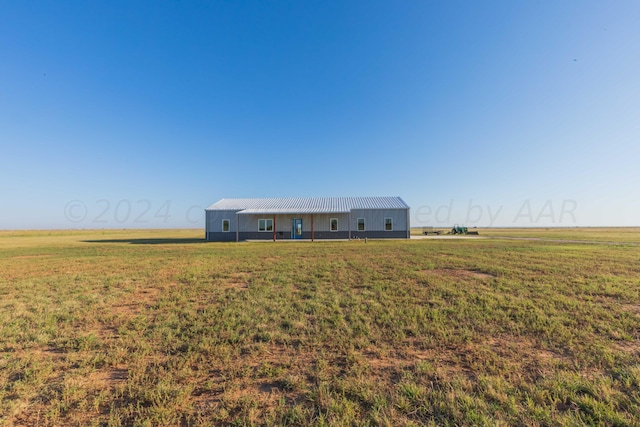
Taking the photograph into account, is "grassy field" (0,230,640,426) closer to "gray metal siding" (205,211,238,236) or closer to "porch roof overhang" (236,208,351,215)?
"porch roof overhang" (236,208,351,215)

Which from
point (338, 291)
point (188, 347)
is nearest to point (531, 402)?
point (188, 347)

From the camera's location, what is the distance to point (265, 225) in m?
28.0

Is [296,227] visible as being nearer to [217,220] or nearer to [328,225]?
[328,225]

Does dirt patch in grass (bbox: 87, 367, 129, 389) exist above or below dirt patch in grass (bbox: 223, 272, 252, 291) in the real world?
below

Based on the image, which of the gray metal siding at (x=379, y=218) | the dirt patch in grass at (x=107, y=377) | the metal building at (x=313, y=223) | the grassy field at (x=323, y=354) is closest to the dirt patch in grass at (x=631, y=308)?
the grassy field at (x=323, y=354)

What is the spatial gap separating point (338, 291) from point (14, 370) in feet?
18.5

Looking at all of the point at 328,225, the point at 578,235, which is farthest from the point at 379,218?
the point at 578,235

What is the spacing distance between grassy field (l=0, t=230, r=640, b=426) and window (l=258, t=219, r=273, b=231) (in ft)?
66.8

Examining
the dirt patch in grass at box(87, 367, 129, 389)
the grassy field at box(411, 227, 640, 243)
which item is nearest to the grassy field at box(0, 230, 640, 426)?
the dirt patch in grass at box(87, 367, 129, 389)

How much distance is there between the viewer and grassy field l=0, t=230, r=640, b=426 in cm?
253

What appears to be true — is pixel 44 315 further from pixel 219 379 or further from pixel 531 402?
pixel 531 402

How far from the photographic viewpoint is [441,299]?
20.1ft

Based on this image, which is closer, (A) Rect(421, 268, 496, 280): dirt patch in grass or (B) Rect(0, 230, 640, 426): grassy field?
(B) Rect(0, 230, 640, 426): grassy field

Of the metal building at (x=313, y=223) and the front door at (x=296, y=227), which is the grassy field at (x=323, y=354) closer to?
the metal building at (x=313, y=223)
